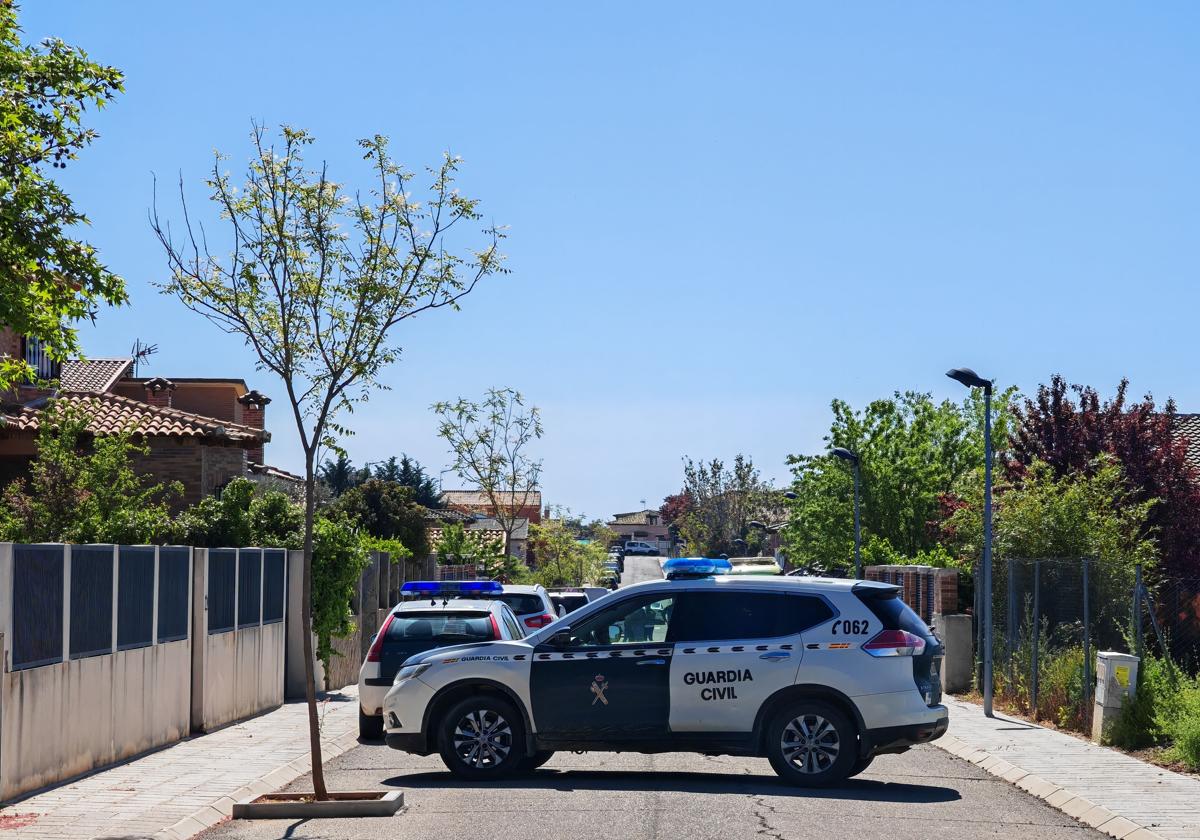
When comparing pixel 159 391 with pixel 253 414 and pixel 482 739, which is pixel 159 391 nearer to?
pixel 253 414

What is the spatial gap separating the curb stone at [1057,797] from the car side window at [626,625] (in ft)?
11.6

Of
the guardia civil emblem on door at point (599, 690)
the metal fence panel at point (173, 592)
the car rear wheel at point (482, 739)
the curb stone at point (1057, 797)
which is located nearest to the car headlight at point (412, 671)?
the car rear wheel at point (482, 739)

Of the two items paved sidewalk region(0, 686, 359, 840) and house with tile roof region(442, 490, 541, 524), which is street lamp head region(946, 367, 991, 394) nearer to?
paved sidewalk region(0, 686, 359, 840)

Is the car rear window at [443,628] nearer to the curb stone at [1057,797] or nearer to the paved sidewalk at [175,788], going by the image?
the paved sidewalk at [175,788]

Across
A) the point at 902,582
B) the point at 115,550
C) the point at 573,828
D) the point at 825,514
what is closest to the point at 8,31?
the point at 115,550

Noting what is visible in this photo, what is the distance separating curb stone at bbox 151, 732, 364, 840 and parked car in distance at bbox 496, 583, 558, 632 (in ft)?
16.9

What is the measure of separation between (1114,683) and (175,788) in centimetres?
984

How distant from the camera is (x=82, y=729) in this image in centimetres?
1362

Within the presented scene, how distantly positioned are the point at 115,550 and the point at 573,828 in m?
6.35

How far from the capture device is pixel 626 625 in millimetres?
13594

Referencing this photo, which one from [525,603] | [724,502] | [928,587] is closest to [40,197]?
[525,603]

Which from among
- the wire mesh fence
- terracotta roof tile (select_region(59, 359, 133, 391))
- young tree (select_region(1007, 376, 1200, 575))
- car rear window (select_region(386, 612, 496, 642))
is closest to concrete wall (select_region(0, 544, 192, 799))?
car rear window (select_region(386, 612, 496, 642))

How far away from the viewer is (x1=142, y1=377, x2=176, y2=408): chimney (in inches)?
1811

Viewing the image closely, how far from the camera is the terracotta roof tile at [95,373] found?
44.3m
